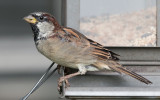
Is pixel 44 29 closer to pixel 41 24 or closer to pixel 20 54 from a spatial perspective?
pixel 41 24

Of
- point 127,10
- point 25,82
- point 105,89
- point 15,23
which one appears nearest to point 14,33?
point 15,23

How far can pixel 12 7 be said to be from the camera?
3.24 meters

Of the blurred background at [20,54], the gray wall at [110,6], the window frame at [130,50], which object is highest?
the gray wall at [110,6]

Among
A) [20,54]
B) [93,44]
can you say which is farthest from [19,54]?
[93,44]

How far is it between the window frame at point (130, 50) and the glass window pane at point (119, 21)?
0.02 meters

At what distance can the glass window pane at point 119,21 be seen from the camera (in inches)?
82.6

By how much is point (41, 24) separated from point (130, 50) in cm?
42

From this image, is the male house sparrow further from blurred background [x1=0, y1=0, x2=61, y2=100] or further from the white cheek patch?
blurred background [x1=0, y1=0, x2=61, y2=100]

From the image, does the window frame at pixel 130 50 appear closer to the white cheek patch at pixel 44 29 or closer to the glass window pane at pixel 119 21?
the glass window pane at pixel 119 21

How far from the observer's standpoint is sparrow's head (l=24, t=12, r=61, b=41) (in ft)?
6.14

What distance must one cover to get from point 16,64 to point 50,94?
0.28m

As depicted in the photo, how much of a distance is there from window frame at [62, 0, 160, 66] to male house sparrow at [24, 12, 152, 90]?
0.51 feet

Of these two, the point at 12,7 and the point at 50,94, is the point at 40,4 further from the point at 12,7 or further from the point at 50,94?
the point at 50,94

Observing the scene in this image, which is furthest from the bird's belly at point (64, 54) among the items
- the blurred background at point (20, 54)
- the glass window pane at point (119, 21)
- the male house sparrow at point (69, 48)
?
the blurred background at point (20, 54)
